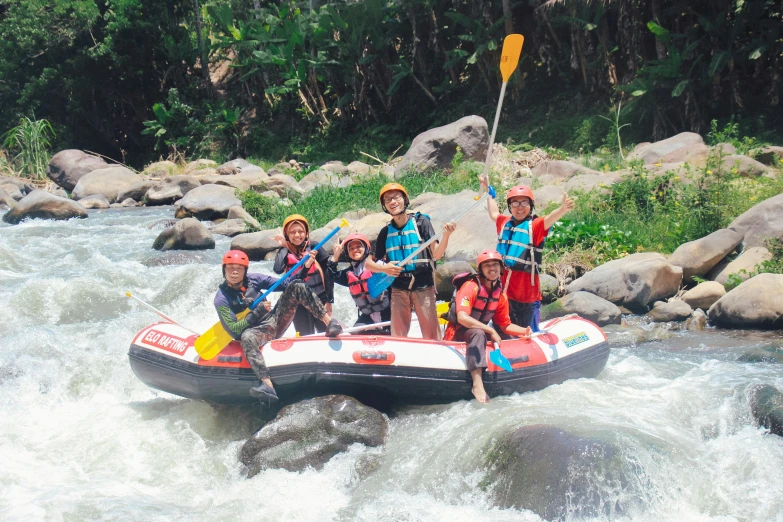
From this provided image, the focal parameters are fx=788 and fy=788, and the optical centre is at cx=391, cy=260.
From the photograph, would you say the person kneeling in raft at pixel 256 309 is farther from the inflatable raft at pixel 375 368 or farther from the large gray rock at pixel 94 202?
the large gray rock at pixel 94 202

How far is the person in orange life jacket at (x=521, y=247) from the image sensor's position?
5.54m

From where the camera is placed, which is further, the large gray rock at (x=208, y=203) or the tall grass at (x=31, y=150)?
the tall grass at (x=31, y=150)

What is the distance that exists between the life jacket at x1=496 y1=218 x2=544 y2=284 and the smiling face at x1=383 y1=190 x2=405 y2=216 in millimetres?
877

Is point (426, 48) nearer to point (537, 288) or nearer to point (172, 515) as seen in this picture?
point (537, 288)

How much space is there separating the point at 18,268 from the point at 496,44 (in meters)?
10.9

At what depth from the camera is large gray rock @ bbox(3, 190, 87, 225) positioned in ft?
43.3

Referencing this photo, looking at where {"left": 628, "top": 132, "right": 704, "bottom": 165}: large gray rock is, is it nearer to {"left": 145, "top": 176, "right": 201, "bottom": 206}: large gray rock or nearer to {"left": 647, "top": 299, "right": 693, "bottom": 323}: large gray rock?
{"left": 647, "top": 299, "right": 693, "bottom": 323}: large gray rock

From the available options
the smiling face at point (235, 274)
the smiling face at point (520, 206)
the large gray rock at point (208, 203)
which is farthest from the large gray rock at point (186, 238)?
the smiling face at point (520, 206)

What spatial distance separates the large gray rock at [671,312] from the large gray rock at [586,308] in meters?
0.37

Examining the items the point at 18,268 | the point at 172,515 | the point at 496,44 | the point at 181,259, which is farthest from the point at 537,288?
the point at 496,44

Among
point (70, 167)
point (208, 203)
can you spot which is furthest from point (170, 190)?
point (70, 167)

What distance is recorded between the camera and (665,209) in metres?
9.34

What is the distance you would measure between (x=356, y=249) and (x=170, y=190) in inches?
427

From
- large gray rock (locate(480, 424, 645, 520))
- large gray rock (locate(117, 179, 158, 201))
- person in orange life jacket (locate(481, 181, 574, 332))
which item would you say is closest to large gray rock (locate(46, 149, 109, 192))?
large gray rock (locate(117, 179, 158, 201))
